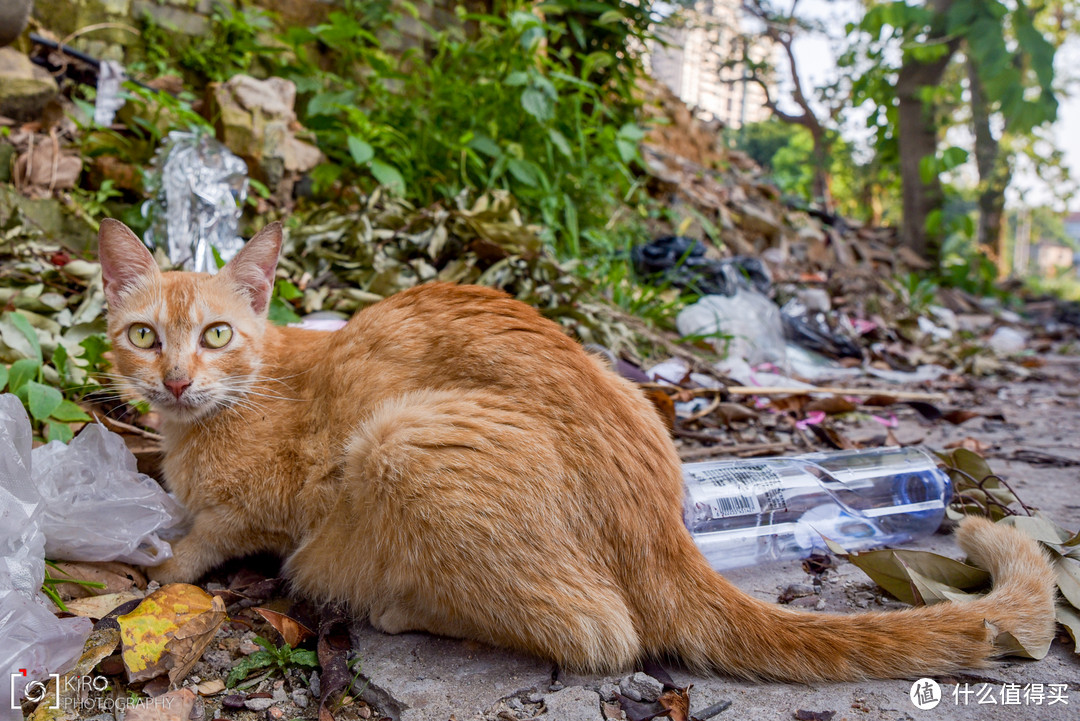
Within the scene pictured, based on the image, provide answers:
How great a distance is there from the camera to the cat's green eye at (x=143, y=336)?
1.90 meters

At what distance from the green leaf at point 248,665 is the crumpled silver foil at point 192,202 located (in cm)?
234

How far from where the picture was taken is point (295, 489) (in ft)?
6.26

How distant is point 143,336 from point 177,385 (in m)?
0.21

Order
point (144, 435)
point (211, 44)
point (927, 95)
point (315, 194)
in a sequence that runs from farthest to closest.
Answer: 1. point (927, 95)
2. point (211, 44)
3. point (315, 194)
4. point (144, 435)

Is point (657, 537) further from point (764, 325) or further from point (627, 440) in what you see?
point (764, 325)

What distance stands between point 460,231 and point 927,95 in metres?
9.30

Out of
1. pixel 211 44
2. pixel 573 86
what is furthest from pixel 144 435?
pixel 573 86

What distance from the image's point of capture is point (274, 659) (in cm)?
163

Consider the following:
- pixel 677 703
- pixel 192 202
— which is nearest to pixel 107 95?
pixel 192 202

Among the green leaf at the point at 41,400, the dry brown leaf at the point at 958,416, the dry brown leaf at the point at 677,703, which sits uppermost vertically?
the green leaf at the point at 41,400

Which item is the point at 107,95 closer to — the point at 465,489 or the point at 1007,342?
the point at 465,489

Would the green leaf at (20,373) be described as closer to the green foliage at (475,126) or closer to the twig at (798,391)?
the green foliage at (475,126)

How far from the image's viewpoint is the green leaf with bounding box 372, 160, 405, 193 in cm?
402

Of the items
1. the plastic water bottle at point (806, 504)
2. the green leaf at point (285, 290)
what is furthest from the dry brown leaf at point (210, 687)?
the green leaf at point (285, 290)
